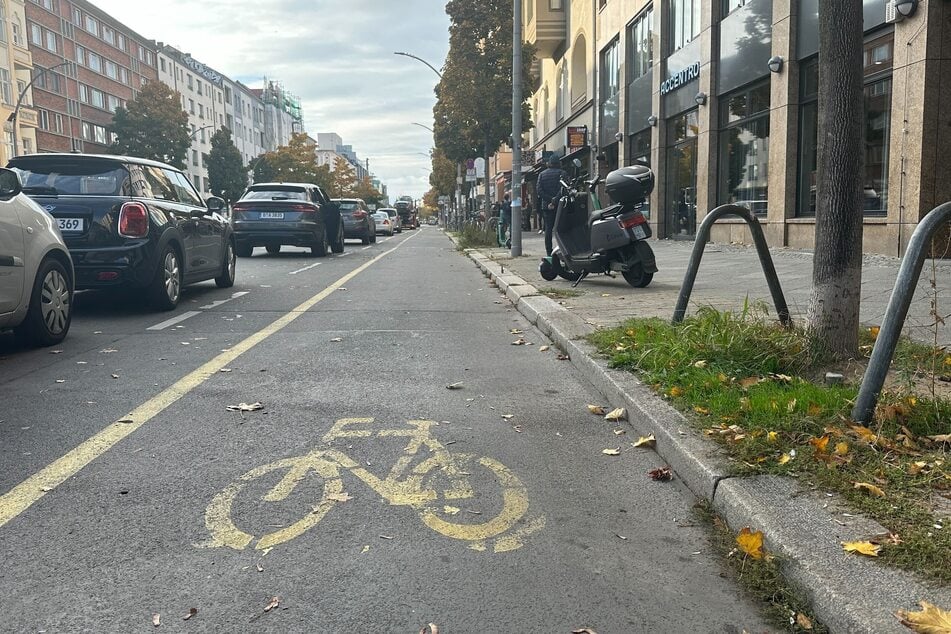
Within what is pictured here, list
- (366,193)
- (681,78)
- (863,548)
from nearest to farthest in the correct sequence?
(863,548)
(681,78)
(366,193)

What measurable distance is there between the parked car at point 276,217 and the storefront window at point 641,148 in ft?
34.7

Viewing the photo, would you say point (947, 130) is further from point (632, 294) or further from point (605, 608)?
point (605, 608)

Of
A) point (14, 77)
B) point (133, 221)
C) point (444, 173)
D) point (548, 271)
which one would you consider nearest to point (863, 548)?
point (133, 221)

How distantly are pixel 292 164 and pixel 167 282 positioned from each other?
3282 inches

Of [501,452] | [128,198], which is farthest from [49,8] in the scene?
[501,452]

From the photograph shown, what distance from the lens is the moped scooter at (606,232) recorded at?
381 inches

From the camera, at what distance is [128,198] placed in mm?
8617

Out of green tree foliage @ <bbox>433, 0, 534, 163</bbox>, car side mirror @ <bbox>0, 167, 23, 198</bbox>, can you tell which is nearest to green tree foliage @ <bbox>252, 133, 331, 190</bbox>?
green tree foliage @ <bbox>433, 0, 534, 163</bbox>

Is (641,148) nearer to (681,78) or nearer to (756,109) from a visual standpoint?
(681,78)

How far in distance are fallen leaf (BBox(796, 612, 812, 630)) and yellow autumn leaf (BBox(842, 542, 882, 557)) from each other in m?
0.28

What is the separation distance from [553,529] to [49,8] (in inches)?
3054

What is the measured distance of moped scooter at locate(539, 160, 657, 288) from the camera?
968 centimetres

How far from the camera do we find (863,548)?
2533mm

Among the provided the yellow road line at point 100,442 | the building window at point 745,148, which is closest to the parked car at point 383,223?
the building window at point 745,148
